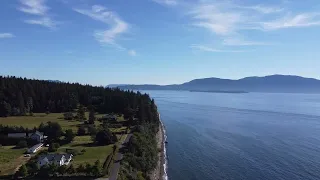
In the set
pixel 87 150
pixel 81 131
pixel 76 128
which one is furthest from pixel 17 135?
pixel 87 150

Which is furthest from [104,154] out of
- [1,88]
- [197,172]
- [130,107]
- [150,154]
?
[1,88]

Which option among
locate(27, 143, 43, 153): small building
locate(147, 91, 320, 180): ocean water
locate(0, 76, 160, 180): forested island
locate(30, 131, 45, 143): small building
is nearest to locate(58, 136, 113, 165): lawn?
locate(0, 76, 160, 180): forested island

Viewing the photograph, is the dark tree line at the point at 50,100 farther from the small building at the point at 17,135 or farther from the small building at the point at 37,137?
the small building at the point at 37,137

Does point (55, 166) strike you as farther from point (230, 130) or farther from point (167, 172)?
point (230, 130)

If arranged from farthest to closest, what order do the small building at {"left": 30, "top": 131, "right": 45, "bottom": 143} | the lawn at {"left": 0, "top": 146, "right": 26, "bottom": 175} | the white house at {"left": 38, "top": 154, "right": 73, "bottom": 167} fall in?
the small building at {"left": 30, "top": 131, "right": 45, "bottom": 143}, the white house at {"left": 38, "top": 154, "right": 73, "bottom": 167}, the lawn at {"left": 0, "top": 146, "right": 26, "bottom": 175}

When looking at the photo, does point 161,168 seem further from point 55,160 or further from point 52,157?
point 55,160

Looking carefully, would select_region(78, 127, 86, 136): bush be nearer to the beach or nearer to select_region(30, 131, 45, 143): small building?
select_region(30, 131, 45, 143): small building

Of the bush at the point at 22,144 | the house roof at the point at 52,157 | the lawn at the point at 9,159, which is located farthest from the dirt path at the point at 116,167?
the bush at the point at 22,144
